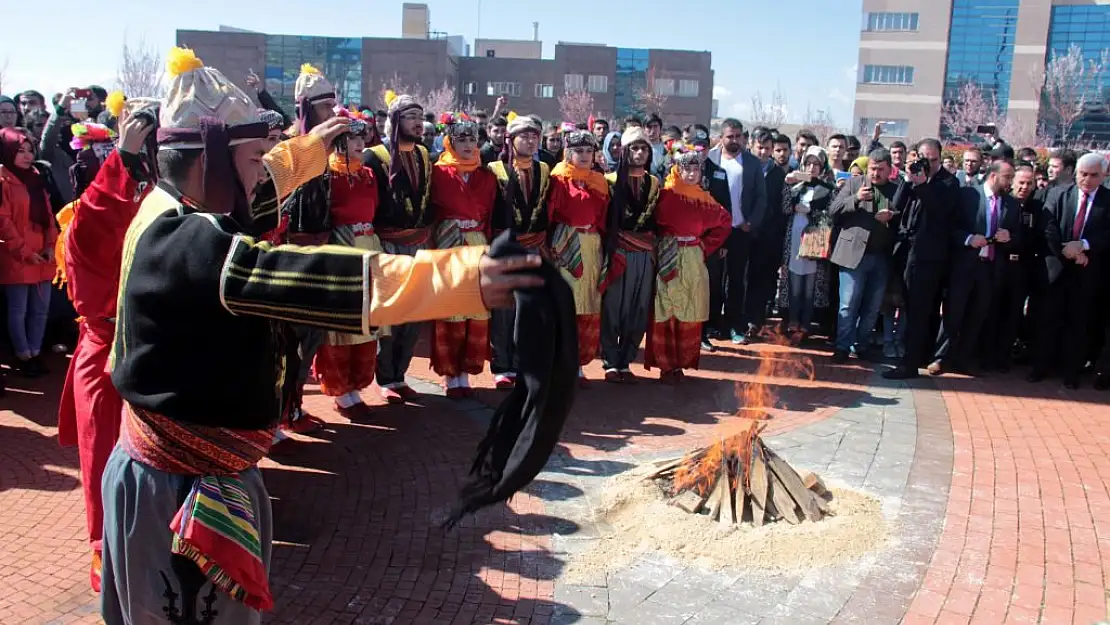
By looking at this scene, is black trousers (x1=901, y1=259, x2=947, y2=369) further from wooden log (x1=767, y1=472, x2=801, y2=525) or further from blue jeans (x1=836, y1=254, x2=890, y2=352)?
wooden log (x1=767, y1=472, x2=801, y2=525)

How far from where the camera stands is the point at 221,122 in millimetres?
2359

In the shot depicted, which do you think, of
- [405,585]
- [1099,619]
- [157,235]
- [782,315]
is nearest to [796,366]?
Result: [782,315]

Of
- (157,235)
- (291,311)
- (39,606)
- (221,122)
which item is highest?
(221,122)

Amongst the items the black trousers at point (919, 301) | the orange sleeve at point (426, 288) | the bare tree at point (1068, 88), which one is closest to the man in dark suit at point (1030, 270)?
the black trousers at point (919, 301)

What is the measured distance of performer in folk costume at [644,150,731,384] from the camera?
25.6 ft

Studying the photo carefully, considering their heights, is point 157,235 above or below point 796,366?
above

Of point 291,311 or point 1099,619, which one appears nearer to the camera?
point 291,311

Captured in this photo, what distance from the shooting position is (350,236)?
6.38 m

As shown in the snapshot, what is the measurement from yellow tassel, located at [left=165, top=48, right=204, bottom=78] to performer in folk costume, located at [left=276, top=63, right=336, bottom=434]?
2.92 m

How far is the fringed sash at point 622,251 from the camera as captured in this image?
25.5ft

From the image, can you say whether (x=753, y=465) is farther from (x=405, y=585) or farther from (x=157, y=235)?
(x=157, y=235)

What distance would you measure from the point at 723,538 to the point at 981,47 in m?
67.8

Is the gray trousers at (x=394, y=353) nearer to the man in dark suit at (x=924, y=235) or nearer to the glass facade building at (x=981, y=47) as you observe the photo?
the man in dark suit at (x=924, y=235)

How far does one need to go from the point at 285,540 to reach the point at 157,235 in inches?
114
